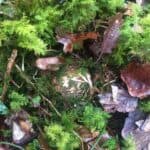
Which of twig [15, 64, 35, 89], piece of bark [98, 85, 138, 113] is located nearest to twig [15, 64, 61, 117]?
twig [15, 64, 35, 89]

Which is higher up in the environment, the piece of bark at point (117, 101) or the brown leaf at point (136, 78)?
the brown leaf at point (136, 78)

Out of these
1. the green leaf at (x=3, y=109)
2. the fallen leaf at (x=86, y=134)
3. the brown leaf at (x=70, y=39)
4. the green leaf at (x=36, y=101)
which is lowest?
the fallen leaf at (x=86, y=134)

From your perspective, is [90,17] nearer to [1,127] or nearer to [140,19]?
[140,19]

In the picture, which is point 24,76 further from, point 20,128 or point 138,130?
point 138,130

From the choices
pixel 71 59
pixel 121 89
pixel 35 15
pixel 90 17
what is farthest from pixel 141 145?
pixel 35 15

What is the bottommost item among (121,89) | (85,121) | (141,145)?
(141,145)

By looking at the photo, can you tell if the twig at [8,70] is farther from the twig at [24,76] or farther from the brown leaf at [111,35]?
the brown leaf at [111,35]

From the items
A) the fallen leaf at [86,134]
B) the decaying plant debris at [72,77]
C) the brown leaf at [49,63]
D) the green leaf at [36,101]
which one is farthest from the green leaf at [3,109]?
the fallen leaf at [86,134]

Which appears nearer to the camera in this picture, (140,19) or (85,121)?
(85,121)
